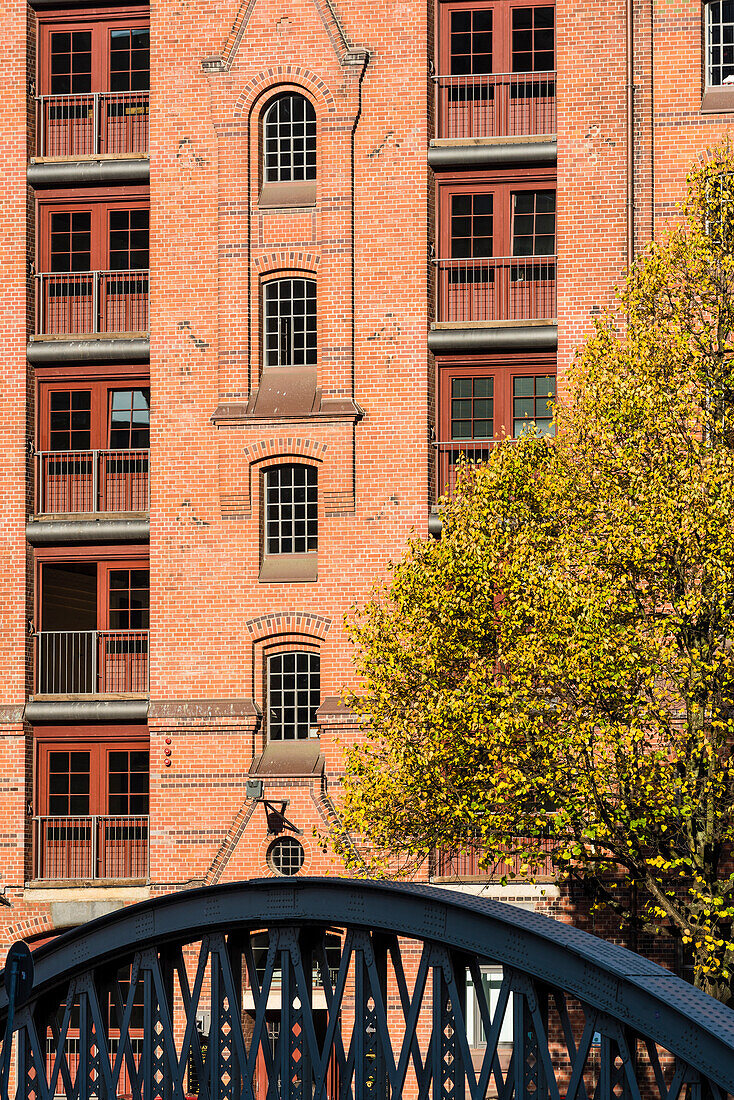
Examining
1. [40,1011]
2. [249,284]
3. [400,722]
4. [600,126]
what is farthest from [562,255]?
[40,1011]

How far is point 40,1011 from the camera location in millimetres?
16125

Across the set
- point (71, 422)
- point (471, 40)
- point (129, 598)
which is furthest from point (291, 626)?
point (471, 40)

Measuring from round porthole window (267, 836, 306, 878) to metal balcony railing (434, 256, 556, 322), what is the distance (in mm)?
10329

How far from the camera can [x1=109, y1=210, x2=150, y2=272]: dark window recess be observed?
106 ft

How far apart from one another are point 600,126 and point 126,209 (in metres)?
9.52

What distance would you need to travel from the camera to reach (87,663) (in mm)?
31422

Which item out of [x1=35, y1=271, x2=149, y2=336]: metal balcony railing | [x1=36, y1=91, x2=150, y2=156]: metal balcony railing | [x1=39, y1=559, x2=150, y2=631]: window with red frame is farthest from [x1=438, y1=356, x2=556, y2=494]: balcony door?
[x1=36, y1=91, x2=150, y2=156]: metal balcony railing

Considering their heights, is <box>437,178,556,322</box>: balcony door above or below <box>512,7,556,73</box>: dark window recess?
below

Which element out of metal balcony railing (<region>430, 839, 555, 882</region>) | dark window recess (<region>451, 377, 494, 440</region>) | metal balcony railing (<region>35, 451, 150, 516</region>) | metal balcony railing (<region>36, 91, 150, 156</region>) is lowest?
metal balcony railing (<region>430, 839, 555, 882</region>)

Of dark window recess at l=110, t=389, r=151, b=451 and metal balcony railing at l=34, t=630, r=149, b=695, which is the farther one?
dark window recess at l=110, t=389, r=151, b=451

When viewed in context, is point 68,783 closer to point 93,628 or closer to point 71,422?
point 93,628

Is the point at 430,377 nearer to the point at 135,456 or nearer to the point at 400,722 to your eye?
the point at 135,456

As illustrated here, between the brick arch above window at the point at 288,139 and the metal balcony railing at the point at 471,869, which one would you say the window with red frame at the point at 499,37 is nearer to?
the brick arch above window at the point at 288,139

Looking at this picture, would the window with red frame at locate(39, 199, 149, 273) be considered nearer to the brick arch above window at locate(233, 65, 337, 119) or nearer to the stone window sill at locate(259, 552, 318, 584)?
the brick arch above window at locate(233, 65, 337, 119)
